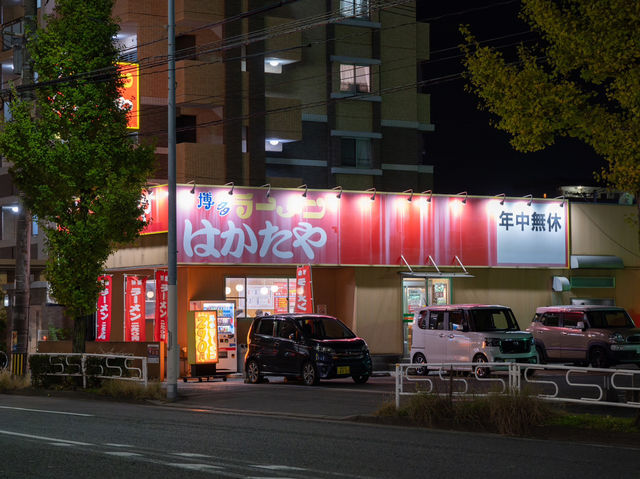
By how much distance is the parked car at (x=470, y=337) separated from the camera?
1048 inches

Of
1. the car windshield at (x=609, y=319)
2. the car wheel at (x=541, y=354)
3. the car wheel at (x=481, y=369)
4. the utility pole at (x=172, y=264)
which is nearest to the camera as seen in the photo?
the utility pole at (x=172, y=264)

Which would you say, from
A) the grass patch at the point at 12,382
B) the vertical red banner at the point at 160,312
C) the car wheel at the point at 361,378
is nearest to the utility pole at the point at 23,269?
the grass patch at the point at 12,382

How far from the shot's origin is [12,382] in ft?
84.7

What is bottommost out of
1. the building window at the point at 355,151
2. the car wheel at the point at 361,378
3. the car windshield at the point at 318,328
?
the car wheel at the point at 361,378

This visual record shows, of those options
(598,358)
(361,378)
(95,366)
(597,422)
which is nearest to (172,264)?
(95,366)

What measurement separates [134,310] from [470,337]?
39.4 ft

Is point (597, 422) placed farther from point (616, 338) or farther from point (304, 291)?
point (304, 291)

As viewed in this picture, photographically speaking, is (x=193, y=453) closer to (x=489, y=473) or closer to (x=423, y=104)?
(x=489, y=473)

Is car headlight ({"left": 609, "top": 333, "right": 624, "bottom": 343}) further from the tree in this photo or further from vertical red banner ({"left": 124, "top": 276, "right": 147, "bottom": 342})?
vertical red banner ({"left": 124, "top": 276, "right": 147, "bottom": 342})

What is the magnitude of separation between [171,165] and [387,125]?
93.6 ft

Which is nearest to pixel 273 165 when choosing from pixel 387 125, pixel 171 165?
pixel 387 125

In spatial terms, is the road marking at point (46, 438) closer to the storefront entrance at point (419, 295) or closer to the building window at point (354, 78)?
the storefront entrance at point (419, 295)

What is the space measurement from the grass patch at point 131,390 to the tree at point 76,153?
9.84 feet

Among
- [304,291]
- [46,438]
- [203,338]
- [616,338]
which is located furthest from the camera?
[304,291]
